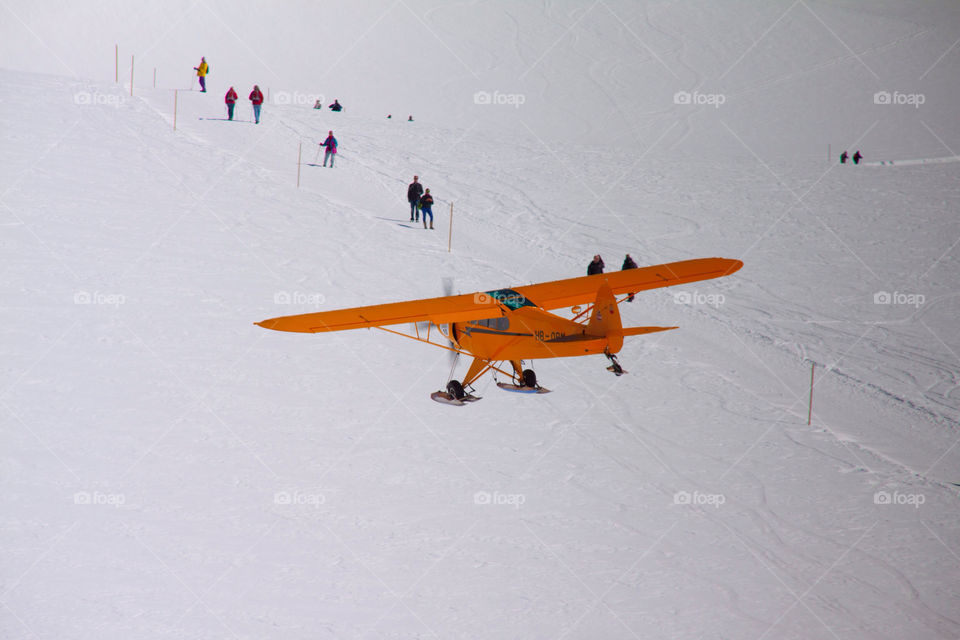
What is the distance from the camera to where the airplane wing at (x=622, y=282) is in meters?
18.4

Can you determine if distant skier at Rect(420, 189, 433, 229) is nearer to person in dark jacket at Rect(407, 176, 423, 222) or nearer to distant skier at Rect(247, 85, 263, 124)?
person in dark jacket at Rect(407, 176, 423, 222)

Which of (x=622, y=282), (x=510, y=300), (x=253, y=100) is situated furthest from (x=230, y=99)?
(x=510, y=300)

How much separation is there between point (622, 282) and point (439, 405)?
435 centimetres

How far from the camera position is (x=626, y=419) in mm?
19703

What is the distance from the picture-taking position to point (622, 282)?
64.9 ft

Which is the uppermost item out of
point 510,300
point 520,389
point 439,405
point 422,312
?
point 510,300

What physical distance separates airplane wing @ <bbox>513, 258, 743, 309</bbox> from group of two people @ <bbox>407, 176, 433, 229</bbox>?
10.5 meters

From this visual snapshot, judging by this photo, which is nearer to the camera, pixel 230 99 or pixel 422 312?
pixel 422 312

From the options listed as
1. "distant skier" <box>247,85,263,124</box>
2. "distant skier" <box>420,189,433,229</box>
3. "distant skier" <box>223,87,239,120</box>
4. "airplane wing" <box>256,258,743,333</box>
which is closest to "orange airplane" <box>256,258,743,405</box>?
"airplane wing" <box>256,258,743,333</box>

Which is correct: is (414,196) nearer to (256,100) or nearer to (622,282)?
(256,100)

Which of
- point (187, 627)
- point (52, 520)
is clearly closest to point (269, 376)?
point (52, 520)

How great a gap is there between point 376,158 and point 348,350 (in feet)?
55.9

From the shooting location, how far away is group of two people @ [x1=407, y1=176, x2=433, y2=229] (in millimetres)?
29719

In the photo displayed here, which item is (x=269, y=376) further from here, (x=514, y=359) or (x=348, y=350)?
(x=514, y=359)
